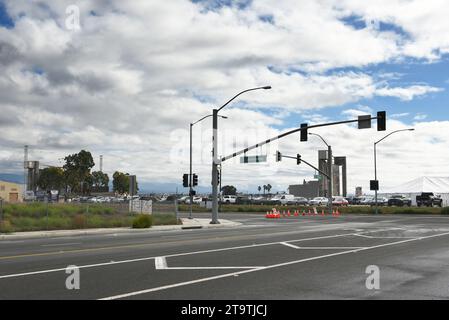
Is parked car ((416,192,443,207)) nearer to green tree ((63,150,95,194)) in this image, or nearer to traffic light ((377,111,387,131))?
traffic light ((377,111,387,131))

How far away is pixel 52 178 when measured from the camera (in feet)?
456

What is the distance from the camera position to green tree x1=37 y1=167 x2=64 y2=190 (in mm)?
136125

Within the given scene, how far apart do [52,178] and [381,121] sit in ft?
400

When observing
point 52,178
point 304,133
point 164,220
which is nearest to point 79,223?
point 164,220

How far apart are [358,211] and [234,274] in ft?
178

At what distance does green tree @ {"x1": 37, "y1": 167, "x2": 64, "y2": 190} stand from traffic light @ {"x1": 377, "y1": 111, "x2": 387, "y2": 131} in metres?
115

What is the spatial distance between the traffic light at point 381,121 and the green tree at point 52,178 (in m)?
115

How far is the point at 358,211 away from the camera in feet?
205

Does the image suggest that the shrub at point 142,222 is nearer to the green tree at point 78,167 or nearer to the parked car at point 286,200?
the parked car at point 286,200

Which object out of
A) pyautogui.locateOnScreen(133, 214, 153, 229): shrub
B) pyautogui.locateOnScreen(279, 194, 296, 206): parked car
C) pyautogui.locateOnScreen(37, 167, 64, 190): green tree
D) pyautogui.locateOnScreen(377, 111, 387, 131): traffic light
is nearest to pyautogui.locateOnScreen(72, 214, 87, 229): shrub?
pyautogui.locateOnScreen(133, 214, 153, 229): shrub

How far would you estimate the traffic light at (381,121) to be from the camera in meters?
30.0

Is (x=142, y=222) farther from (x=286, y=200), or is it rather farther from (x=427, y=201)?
(x=286, y=200)
